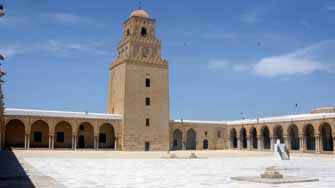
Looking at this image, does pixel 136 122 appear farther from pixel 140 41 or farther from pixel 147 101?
pixel 140 41

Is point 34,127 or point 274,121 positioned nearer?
point 34,127

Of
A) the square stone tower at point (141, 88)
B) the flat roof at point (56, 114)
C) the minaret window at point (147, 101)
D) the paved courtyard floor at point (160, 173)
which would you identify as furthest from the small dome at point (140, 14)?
the paved courtyard floor at point (160, 173)

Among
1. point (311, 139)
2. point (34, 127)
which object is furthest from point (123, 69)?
point (311, 139)

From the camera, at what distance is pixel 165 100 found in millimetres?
40188

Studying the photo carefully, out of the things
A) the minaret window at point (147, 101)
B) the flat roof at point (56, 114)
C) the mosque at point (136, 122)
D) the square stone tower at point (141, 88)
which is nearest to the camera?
the flat roof at point (56, 114)

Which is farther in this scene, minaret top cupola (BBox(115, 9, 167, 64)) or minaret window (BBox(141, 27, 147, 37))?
minaret window (BBox(141, 27, 147, 37))

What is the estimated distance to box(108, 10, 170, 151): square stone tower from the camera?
37906 millimetres

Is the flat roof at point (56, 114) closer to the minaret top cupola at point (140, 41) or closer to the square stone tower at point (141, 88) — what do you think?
the square stone tower at point (141, 88)

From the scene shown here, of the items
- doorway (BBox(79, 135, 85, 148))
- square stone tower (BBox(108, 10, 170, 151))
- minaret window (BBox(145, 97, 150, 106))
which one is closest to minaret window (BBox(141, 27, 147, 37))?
square stone tower (BBox(108, 10, 170, 151))

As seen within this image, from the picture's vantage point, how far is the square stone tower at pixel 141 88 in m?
37.9

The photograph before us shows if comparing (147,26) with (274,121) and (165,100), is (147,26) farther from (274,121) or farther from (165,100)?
(274,121)

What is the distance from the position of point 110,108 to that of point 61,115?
25.8 feet

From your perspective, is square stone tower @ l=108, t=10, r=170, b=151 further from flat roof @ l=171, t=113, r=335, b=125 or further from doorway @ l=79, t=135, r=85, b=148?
flat roof @ l=171, t=113, r=335, b=125

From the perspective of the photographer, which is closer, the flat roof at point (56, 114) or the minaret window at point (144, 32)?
A: the flat roof at point (56, 114)
